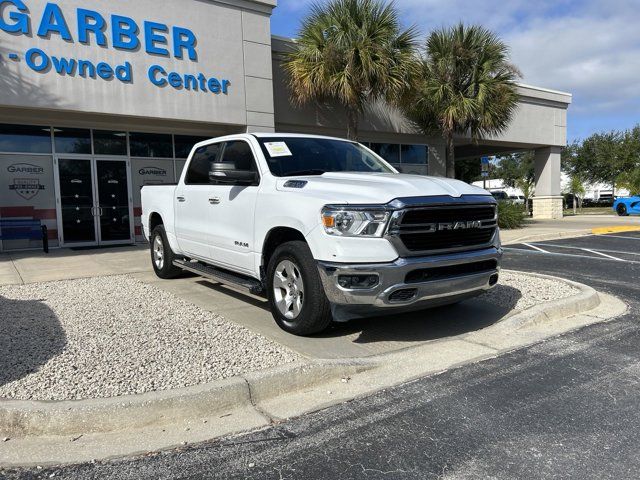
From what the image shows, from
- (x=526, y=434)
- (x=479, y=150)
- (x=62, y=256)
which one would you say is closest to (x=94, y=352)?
(x=526, y=434)

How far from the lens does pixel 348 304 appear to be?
173 inches

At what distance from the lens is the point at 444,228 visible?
15.1 ft

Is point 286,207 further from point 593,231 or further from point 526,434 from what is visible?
point 593,231

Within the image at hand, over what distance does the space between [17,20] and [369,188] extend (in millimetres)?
9970

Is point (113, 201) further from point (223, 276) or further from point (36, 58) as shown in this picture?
point (223, 276)

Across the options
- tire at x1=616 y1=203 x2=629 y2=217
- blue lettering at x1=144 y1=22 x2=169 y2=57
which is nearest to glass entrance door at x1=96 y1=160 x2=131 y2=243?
blue lettering at x1=144 y1=22 x2=169 y2=57

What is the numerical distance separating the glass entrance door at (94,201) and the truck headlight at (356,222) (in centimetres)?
1123

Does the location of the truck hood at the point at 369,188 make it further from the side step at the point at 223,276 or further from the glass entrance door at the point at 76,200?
the glass entrance door at the point at 76,200

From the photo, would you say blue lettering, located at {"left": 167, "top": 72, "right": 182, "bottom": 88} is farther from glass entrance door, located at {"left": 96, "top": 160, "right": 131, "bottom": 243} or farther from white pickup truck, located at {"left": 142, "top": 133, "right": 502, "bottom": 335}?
white pickup truck, located at {"left": 142, "top": 133, "right": 502, "bottom": 335}

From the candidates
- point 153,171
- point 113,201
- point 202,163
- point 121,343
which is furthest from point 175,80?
point 121,343

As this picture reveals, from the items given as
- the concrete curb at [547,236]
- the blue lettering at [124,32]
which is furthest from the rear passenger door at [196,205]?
the concrete curb at [547,236]

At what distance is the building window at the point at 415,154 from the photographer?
19.3m

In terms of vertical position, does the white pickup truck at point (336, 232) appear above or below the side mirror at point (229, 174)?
below

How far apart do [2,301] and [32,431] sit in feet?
13.5
